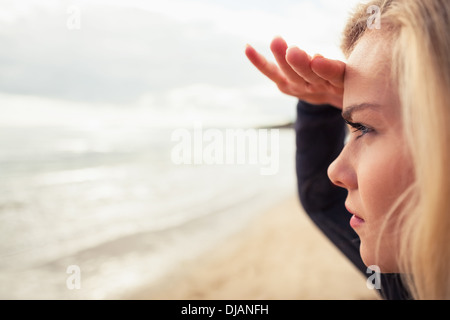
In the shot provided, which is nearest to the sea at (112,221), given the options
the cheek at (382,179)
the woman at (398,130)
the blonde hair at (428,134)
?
the woman at (398,130)

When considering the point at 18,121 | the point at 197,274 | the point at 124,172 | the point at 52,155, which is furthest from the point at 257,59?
the point at 18,121

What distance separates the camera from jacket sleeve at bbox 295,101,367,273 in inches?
67.8

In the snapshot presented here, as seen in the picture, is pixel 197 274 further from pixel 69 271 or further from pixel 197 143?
pixel 197 143

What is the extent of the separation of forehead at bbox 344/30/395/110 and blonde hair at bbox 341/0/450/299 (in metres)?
0.07


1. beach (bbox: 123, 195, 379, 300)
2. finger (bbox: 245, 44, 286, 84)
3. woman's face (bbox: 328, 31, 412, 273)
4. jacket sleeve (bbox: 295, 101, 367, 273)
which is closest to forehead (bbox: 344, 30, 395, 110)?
woman's face (bbox: 328, 31, 412, 273)

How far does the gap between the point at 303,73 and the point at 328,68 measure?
3.7 inches

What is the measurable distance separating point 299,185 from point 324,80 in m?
0.66

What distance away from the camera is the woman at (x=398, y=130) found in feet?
2.78

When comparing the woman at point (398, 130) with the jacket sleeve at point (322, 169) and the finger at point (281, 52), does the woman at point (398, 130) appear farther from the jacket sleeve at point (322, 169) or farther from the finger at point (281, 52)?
the jacket sleeve at point (322, 169)

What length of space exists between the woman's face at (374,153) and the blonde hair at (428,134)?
0.20 ft

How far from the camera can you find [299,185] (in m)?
1.86

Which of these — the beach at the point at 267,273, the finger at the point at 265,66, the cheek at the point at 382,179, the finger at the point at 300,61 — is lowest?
the beach at the point at 267,273

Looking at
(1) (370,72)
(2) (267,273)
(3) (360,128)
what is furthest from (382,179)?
(2) (267,273)
